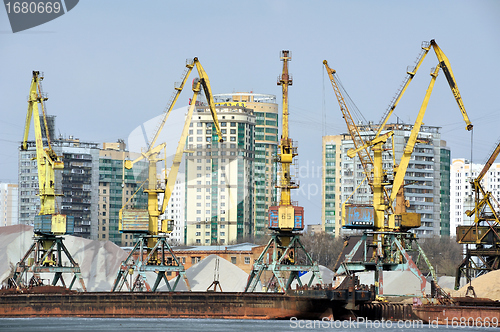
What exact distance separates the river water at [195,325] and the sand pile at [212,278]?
63.4ft

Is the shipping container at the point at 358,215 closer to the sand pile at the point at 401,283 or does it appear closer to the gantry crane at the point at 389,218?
the gantry crane at the point at 389,218

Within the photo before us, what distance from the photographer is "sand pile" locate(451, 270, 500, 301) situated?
109812 mm

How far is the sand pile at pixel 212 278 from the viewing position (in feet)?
401

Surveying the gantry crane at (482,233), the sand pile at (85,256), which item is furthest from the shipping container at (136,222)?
the gantry crane at (482,233)

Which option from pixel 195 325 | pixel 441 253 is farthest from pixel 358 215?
pixel 441 253

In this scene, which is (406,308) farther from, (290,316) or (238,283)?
(238,283)

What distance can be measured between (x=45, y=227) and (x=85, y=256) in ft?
94.6

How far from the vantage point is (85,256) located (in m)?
139

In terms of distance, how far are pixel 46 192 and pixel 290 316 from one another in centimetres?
3443

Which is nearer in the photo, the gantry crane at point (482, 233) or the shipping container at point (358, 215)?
the shipping container at point (358, 215)

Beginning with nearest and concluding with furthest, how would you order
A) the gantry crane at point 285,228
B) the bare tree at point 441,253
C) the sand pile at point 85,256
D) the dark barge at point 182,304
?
the dark barge at point 182,304, the gantry crane at point 285,228, the sand pile at point 85,256, the bare tree at point 441,253

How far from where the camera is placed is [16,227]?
149625 millimetres

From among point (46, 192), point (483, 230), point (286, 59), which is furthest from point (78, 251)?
point (483, 230)

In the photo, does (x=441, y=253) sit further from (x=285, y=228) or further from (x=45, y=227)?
(x=45, y=227)
